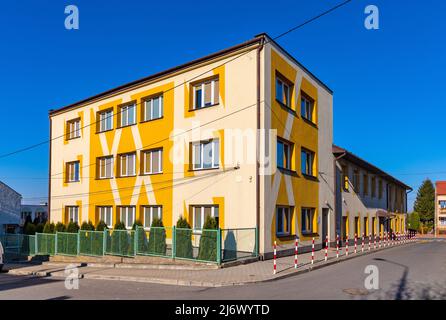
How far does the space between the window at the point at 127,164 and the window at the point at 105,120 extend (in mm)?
2331

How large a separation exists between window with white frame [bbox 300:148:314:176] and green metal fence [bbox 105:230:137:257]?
9.10m

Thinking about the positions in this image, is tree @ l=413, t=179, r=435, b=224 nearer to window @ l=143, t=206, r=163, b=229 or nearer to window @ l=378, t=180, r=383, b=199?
window @ l=378, t=180, r=383, b=199

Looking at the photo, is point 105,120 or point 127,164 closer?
point 127,164

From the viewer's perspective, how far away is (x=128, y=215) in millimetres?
23875

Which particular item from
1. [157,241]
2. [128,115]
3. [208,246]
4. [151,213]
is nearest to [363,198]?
[151,213]

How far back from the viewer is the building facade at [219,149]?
18.1 meters

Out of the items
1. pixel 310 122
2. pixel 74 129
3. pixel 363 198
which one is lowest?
pixel 363 198

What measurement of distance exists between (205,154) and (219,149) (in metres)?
1.03

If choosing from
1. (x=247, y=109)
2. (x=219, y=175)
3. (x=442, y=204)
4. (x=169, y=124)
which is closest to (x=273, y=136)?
(x=247, y=109)

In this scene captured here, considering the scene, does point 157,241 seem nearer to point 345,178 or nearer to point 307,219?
point 307,219

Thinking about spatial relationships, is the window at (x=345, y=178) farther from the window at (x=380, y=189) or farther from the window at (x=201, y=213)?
the window at (x=201, y=213)

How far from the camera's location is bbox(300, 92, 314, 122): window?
22500 millimetres

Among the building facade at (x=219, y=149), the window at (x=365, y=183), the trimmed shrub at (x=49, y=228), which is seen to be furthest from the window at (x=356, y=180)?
the trimmed shrub at (x=49, y=228)
